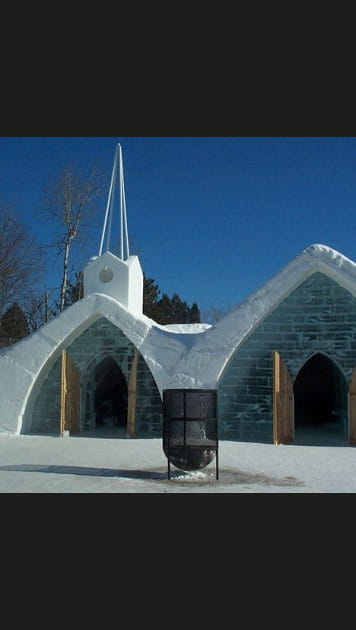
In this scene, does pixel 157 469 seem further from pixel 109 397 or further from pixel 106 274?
pixel 109 397

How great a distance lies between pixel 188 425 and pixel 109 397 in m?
9.87

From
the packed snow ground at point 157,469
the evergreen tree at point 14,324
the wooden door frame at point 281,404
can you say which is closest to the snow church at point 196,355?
the wooden door frame at point 281,404

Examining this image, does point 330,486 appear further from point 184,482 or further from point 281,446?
point 281,446

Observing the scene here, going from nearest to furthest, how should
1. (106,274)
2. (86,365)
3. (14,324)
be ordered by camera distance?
(86,365), (106,274), (14,324)

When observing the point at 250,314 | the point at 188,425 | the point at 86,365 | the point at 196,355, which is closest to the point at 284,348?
the point at 250,314

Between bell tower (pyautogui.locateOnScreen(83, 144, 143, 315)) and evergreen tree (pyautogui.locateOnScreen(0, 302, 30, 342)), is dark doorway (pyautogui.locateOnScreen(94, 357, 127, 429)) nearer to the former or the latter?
bell tower (pyautogui.locateOnScreen(83, 144, 143, 315))

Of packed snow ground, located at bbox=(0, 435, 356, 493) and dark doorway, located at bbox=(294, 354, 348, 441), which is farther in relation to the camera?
dark doorway, located at bbox=(294, 354, 348, 441)

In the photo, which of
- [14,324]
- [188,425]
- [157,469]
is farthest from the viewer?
[14,324]

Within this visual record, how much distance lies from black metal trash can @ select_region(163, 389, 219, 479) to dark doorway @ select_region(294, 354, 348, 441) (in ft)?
25.0

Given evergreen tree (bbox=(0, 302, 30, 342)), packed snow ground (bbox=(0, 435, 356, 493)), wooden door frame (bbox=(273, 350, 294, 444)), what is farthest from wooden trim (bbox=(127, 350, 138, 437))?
evergreen tree (bbox=(0, 302, 30, 342))

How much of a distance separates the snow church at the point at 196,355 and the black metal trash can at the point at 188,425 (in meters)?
4.25

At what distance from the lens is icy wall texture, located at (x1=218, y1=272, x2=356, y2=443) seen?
40.9ft

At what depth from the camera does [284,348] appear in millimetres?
12758

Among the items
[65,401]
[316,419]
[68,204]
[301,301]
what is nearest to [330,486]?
[301,301]
